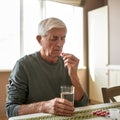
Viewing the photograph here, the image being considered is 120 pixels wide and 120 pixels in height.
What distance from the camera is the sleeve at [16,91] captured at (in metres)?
1.32

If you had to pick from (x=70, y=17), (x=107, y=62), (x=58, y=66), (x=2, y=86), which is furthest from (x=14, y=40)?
(x=58, y=66)

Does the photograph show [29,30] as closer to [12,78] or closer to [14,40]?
[14,40]

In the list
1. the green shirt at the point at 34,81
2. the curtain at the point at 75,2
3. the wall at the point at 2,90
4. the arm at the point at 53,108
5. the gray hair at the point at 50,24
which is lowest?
the wall at the point at 2,90

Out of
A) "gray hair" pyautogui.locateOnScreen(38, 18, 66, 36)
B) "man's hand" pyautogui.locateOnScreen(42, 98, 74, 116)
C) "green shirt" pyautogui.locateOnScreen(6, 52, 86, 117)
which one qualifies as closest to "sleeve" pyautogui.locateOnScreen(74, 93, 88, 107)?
"green shirt" pyautogui.locateOnScreen(6, 52, 86, 117)

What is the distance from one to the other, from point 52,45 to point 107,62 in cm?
305

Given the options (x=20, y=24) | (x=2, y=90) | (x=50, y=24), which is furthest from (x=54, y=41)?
(x=20, y=24)

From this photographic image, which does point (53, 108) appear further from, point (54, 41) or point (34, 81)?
point (54, 41)

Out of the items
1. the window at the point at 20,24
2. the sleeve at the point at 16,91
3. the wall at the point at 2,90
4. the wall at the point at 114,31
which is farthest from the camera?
the wall at the point at 114,31

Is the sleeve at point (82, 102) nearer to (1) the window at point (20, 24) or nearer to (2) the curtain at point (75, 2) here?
(1) the window at point (20, 24)

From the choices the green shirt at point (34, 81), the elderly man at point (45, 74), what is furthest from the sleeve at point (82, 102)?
the green shirt at point (34, 81)

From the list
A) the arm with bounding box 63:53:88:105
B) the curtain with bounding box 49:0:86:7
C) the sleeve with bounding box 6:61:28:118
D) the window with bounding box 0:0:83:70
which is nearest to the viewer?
the sleeve with bounding box 6:61:28:118

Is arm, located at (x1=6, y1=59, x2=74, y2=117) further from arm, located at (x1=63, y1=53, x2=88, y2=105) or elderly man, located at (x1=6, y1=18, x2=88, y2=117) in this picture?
arm, located at (x1=63, y1=53, x2=88, y2=105)

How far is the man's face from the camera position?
146 cm

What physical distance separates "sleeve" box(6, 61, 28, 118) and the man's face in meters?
0.20
